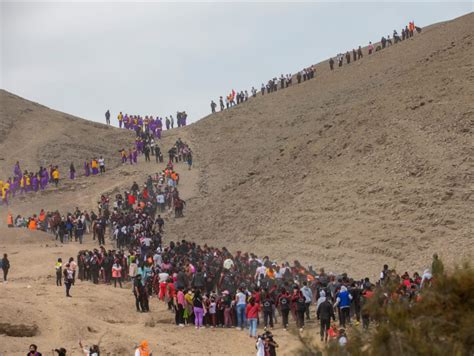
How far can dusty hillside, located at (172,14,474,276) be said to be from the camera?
33062 millimetres

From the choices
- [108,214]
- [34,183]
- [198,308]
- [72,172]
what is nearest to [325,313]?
[198,308]

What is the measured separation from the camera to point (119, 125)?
6325 centimetres

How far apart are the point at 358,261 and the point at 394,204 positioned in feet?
12.9

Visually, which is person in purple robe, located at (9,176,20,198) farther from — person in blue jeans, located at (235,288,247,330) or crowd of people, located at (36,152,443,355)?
person in blue jeans, located at (235,288,247,330)

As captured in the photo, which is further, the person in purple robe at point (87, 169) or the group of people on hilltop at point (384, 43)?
the group of people on hilltop at point (384, 43)

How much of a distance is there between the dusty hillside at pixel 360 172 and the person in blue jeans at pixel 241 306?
6857 millimetres

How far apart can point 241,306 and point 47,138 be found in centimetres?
3652

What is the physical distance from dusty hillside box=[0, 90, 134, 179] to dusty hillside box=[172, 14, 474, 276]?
7.90 m

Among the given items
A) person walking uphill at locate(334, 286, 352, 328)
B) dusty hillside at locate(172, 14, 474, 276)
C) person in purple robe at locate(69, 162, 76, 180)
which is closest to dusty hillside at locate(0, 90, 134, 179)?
person in purple robe at locate(69, 162, 76, 180)

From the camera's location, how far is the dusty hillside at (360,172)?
3306 cm

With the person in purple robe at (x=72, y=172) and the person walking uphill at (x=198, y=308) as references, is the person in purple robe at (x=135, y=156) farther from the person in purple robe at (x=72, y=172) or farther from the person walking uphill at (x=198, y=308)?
the person walking uphill at (x=198, y=308)

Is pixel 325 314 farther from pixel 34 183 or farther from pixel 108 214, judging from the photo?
pixel 34 183

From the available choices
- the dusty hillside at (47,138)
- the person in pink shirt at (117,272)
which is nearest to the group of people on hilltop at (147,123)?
the dusty hillside at (47,138)

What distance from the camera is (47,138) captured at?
58.9 m
